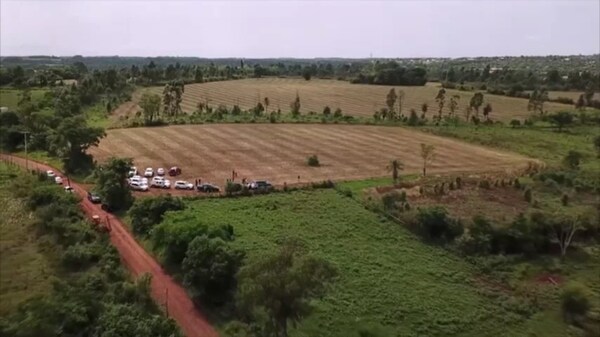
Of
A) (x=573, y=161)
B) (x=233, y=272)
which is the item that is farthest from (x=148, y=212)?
(x=573, y=161)

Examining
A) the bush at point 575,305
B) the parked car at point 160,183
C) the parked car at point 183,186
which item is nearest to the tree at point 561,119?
the parked car at point 183,186

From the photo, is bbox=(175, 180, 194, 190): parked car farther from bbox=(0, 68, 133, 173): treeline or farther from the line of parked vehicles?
bbox=(0, 68, 133, 173): treeline

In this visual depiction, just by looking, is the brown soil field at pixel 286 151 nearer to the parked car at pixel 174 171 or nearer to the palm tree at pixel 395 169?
the palm tree at pixel 395 169

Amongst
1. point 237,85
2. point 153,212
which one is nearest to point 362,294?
point 153,212

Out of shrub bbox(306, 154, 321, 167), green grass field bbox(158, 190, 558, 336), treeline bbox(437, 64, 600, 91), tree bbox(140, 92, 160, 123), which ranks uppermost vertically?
treeline bbox(437, 64, 600, 91)

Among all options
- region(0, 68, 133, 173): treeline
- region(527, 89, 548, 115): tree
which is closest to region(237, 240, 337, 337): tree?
region(0, 68, 133, 173): treeline

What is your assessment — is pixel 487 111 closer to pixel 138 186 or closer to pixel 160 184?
pixel 160 184
